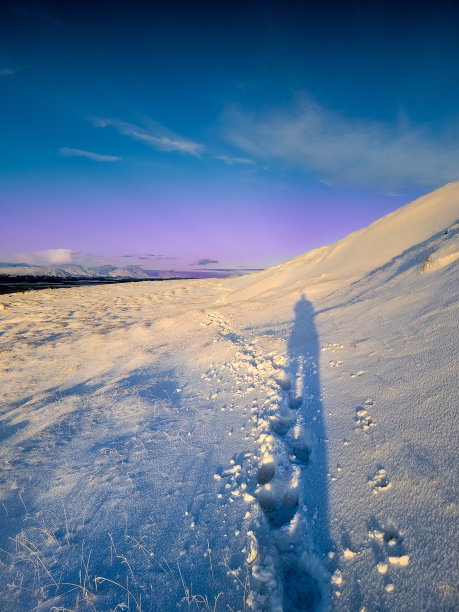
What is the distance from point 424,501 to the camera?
68.4 inches

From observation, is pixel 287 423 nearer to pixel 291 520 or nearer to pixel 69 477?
pixel 291 520

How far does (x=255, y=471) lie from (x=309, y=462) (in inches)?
20.3

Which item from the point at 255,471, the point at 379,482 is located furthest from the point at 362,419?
the point at 255,471

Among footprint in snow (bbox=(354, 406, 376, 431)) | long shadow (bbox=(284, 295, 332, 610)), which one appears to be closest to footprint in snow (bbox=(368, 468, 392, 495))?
long shadow (bbox=(284, 295, 332, 610))

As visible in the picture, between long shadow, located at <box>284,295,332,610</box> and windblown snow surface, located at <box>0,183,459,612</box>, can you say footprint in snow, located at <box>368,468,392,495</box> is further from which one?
long shadow, located at <box>284,295,332,610</box>

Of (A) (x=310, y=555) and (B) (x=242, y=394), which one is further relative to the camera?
(B) (x=242, y=394)

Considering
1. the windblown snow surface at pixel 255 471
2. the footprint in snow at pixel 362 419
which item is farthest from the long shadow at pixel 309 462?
the footprint in snow at pixel 362 419

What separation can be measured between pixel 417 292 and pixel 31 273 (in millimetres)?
97950

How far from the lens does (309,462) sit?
246 centimetres

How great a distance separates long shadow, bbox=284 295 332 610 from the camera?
5.54 ft

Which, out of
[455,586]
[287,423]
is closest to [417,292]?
[287,423]

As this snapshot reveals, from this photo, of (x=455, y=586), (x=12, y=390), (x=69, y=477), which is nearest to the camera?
(x=455, y=586)

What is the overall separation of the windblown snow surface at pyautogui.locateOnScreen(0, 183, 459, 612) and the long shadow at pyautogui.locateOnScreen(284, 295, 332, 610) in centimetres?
1

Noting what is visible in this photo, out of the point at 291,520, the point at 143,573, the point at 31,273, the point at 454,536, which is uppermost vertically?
the point at 31,273
